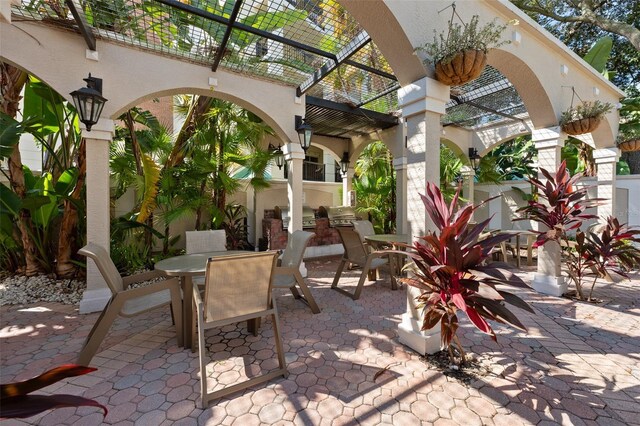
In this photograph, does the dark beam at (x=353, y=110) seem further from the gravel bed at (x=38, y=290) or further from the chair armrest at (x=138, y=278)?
the gravel bed at (x=38, y=290)

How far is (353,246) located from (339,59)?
9.88ft

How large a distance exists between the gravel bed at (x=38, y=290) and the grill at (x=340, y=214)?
6.39 metres

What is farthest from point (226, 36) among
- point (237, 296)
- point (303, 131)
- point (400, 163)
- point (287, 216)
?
point (400, 163)

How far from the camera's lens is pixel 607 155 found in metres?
6.51

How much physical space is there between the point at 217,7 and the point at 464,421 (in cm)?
500

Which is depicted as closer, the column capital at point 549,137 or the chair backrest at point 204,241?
the chair backrest at point 204,241

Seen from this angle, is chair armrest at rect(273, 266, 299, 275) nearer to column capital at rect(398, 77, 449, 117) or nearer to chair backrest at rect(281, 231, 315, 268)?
chair backrest at rect(281, 231, 315, 268)

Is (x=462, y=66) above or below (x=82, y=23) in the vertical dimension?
below

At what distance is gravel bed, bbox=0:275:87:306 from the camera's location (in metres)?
4.54

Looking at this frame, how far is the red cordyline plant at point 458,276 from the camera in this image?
2.25 metres

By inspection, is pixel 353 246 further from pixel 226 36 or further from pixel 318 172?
pixel 318 172

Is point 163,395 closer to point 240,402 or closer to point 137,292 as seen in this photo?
point 240,402

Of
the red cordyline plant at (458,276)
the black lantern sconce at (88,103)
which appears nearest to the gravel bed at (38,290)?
the black lantern sconce at (88,103)

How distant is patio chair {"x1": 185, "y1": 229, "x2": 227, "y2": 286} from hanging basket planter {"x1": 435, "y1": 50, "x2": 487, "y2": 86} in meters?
3.75
